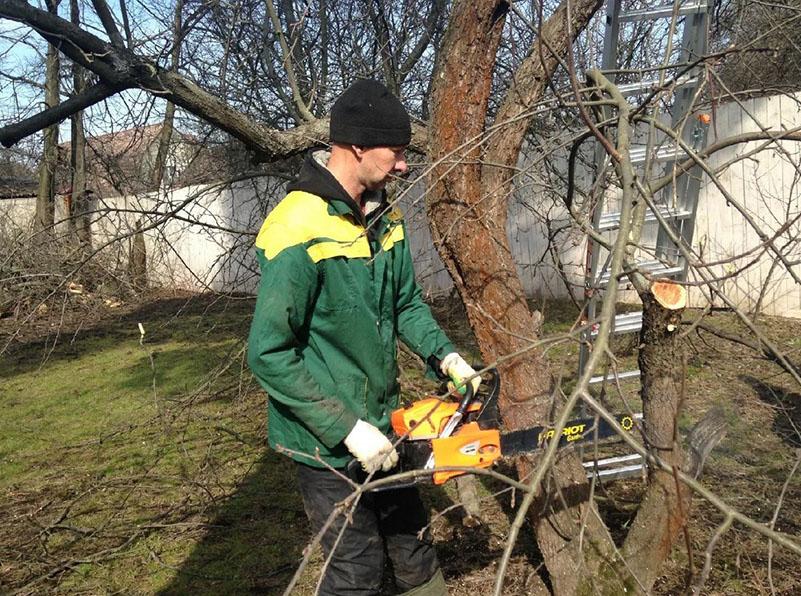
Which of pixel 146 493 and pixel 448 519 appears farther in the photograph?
pixel 146 493

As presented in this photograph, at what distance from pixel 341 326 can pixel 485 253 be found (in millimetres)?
907

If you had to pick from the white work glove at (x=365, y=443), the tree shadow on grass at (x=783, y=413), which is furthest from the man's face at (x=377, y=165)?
the tree shadow on grass at (x=783, y=413)

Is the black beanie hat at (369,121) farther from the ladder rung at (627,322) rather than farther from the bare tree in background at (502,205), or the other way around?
the ladder rung at (627,322)

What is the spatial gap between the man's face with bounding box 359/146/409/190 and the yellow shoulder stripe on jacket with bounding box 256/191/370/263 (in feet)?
0.55

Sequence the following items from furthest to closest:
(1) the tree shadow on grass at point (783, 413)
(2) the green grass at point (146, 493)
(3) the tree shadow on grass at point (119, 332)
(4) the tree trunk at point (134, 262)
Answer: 1. (3) the tree shadow on grass at point (119, 332)
2. (1) the tree shadow on grass at point (783, 413)
3. (4) the tree trunk at point (134, 262)
4. (2) the green grass at point (146, 493)

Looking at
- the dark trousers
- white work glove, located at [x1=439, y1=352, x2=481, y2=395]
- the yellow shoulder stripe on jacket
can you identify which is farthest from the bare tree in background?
the dark trousers

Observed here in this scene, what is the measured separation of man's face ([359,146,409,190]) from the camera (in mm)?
2375

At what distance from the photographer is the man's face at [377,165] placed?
7.79 ft

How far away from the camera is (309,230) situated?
224 centimetres

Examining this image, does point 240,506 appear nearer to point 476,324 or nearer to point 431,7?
point 476,324

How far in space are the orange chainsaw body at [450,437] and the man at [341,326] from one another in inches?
4.4

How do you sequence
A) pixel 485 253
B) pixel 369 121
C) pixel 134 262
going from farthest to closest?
pixel 134 262 → pixel 485 253 → pixel 369 121

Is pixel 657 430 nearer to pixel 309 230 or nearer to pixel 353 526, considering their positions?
pixel 353 526

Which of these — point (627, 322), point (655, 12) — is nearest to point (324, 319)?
point (627, 322)
